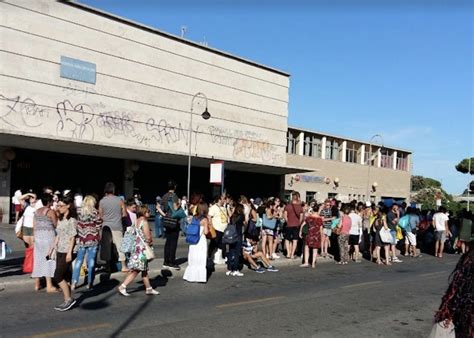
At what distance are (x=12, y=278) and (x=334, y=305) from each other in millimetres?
5552

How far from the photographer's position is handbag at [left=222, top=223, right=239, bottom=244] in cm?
1235

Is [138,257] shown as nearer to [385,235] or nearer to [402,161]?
[385,235]

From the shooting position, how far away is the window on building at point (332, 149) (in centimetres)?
5034

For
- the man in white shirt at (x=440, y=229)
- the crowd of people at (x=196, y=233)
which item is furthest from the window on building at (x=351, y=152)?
the man in white shirt at (x=440, y=229)

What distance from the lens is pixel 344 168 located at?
5144 centimetres

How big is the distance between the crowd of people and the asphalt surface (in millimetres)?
373

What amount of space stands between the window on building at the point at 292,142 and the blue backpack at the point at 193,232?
111 ft

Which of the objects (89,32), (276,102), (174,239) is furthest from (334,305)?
(276,102)

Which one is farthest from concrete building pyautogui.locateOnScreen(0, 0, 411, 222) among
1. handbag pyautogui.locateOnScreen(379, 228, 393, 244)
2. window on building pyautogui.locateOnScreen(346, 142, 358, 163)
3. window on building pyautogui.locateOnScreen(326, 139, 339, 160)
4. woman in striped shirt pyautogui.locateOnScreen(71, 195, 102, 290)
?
window on building pyautogui.locateOnScreen(346, 142, 358, 163)

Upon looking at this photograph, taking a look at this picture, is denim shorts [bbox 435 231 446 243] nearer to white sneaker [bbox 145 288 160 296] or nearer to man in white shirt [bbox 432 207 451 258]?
man in white shirt [bbox 432 207 451 258]

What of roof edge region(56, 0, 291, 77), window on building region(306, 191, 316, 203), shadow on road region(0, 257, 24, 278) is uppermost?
roof edge region(56, 0, 291, 77)

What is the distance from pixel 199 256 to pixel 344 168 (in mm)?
41472

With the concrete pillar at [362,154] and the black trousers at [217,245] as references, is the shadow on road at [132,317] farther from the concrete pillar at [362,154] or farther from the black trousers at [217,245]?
the concrete pillar at [362,154]

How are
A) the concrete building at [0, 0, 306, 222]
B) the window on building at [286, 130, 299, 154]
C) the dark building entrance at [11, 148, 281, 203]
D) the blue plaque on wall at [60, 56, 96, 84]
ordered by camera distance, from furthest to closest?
the window on building at [286, 130, 299, 154] < the blue plaque on wall at [60, 56, 96, 84] < the dark building entrance at [11, 148, 281, 203] < the concrete building at [0, 0, 306, 222]
